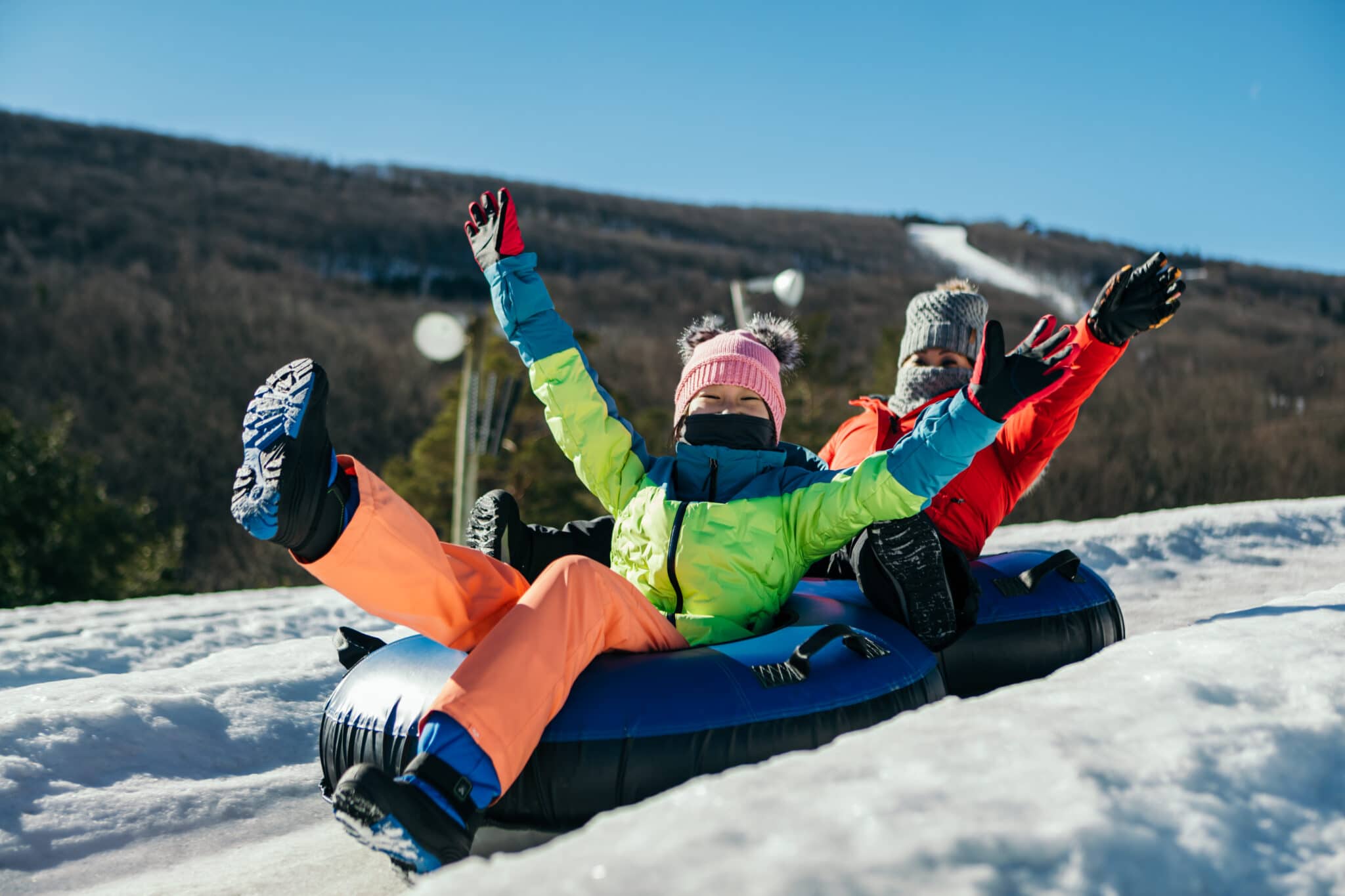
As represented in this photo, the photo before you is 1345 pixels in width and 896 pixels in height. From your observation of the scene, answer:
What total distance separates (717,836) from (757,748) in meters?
0.94

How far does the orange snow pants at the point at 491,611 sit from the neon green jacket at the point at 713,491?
220mm

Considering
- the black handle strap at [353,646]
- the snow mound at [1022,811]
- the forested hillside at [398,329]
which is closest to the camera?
the snow mound at [1022,811]

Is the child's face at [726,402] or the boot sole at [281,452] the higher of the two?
the child's face at [726,402]

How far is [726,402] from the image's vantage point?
9.65 feet

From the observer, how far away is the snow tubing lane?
6.82ft

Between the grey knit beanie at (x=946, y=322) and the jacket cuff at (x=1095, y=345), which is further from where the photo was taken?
the grey knit beanie at (x=946, y=322)

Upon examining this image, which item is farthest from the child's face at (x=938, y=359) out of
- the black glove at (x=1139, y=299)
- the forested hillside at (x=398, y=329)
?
the forested hillside at (x=398, y=329)

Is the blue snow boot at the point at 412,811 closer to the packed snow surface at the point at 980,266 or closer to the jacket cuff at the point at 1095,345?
the jacket cuff at the point at 1095,345

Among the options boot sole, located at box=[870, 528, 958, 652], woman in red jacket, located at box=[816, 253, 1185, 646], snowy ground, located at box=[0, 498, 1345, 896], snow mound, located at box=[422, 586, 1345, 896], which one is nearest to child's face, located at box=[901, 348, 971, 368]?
woman in red jacket, located at box=[816, 253, 1185, 646]

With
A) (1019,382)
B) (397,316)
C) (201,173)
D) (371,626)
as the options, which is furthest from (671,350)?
(201,173)

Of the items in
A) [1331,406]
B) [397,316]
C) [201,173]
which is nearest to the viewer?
[1331,406]

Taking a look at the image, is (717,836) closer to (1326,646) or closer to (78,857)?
(1326,646)

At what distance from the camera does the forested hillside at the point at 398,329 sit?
2444cm

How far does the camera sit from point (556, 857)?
1242 mm
